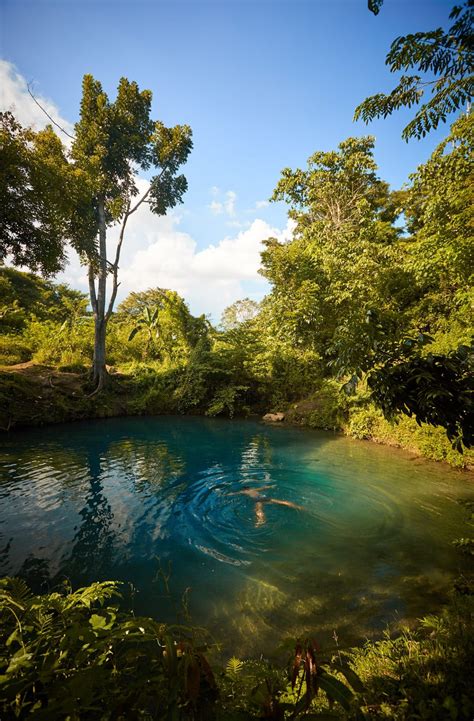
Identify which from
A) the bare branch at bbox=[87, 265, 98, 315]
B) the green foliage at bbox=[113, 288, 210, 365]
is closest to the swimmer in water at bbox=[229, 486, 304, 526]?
the green foliage at bbox=[113, 288, 210, 365]

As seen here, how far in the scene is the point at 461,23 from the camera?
12.4ft

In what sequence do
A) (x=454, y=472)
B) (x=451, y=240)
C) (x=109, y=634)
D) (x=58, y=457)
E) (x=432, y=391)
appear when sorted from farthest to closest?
(x=451, y=240), (x=58, y=457), (x=454, y=472), (x=432, y=391), (x=109, y=634)

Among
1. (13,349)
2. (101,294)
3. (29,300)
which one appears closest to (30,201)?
(101,294)

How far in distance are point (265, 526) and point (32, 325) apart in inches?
880

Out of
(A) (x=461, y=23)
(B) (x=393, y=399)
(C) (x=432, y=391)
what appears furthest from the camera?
(A) (x=461, y=23)

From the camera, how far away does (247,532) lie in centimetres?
541

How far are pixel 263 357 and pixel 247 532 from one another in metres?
13.9

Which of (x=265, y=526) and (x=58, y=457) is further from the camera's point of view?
(x=58, y=457)

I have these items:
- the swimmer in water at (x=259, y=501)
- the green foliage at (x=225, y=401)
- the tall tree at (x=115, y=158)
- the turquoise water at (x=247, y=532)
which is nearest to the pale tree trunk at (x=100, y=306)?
the tall tree at (x=115, y=158)

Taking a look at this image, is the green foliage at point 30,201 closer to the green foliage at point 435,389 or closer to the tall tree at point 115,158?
the tall tree at point 115,158

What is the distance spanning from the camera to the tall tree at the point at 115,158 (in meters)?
16.0

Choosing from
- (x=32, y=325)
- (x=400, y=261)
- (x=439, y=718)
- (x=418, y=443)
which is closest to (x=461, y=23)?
(x=439, y=718)

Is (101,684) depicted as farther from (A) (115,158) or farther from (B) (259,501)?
(A) (115,158)

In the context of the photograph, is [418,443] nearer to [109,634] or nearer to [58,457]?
[109,634]
